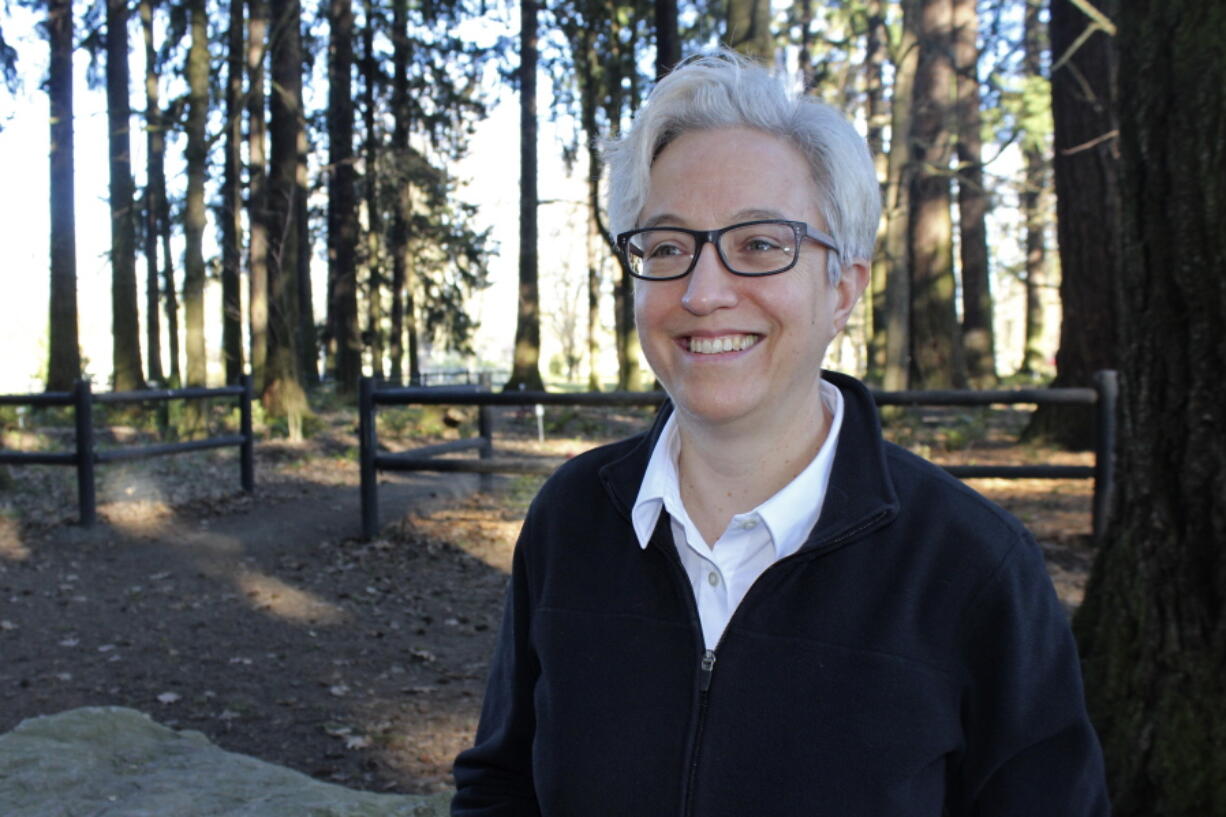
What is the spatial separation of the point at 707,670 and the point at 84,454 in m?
7.63

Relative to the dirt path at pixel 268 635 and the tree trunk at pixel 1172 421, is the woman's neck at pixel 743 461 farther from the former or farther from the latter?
the dirt path at pixel 268 635

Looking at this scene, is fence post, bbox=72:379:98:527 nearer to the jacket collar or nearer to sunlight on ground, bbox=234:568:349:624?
sunlight on ground, bbox=234:568:349:624

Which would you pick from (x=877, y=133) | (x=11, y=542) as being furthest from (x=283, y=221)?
(x=877, y=133)

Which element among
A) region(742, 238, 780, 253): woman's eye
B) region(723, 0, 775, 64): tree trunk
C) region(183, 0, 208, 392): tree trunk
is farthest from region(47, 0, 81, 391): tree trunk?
region(742, 238, 780, 253): woman's eye

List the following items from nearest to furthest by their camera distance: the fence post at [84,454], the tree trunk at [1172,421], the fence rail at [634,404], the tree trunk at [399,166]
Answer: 1. the tree trunk at [1172,421]
2. the fence rail at [634,404]
3. the fence post at [84,454]
4. the tree trunk at [399,166]

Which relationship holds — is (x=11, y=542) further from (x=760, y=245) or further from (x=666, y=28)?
(x=760, y=245)

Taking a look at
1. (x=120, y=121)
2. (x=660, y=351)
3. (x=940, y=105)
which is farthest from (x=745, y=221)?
(x=120, y=121)

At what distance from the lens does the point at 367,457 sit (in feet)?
25.4

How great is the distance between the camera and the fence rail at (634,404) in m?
6.23

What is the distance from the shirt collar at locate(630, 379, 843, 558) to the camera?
1.60 metres

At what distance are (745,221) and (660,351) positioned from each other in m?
0.24

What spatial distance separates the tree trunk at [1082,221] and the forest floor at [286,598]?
80cm

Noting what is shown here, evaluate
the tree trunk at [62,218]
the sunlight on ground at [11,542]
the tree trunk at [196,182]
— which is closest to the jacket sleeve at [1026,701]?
the sunlight on ground at [11,542]

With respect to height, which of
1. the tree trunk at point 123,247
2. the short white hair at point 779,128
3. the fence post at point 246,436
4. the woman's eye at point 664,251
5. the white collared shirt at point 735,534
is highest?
the tree trunk at point 123,247
